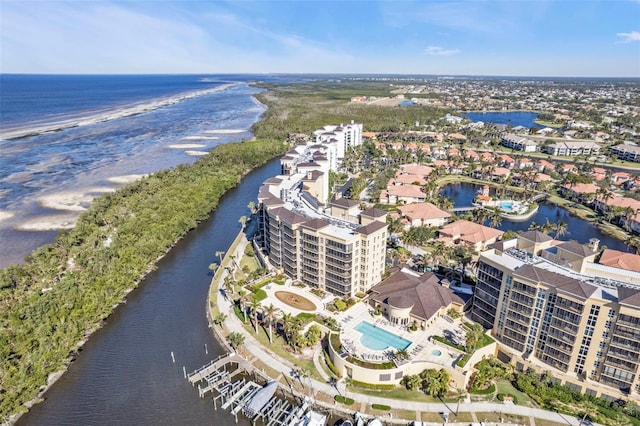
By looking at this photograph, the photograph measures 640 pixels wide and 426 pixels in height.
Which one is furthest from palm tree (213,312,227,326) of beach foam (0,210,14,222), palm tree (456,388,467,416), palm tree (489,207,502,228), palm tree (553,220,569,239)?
beach foam (0,210,14,222)

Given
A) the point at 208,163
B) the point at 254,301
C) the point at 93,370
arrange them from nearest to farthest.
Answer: the point at 93,370
the point at 254,301
the point at 208,163

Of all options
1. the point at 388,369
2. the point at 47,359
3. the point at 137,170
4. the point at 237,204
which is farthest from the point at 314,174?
the point at 137,170

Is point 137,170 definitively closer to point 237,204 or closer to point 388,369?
point 237,204

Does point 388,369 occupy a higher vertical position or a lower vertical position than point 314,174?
lower

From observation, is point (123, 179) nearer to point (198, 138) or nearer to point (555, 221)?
point (198, 138)

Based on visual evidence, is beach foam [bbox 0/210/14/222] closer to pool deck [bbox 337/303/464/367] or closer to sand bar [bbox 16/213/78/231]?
sand bar [bbox 16/213/78/231]

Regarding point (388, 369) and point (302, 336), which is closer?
Result: point (388, 369)

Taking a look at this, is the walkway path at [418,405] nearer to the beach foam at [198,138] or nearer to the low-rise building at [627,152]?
the low-rise building at [627,152]
